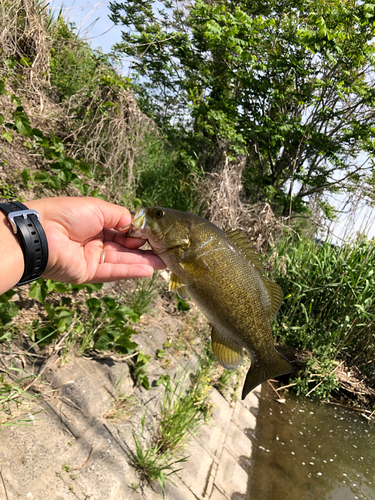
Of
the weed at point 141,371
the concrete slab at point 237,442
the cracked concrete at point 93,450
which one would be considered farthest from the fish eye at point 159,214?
the concrete slab at point 237,442

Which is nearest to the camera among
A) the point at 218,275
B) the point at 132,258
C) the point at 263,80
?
the point at 218,275

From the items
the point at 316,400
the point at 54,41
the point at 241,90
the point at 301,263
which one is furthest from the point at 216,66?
the point at 316,400

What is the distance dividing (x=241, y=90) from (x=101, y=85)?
7.20 m

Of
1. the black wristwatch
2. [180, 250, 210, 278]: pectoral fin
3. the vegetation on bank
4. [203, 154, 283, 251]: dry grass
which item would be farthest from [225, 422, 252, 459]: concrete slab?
the black wristwatch

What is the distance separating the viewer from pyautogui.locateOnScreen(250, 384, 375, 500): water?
4266mm

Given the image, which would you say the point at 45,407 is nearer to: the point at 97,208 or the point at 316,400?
the point at 97,208

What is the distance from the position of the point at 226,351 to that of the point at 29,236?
125 centimetres

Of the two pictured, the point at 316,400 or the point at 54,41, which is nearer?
the point at 54,41

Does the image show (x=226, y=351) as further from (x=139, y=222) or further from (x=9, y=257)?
(x=9, y=257)

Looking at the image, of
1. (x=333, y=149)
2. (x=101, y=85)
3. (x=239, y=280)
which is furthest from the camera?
(x=333, y=149)

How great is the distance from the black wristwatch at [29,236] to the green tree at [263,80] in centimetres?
639

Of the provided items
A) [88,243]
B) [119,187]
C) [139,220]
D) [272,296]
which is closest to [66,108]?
[119,187]

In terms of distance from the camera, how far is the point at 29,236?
166 centimetres

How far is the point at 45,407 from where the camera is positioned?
8.69 ft
